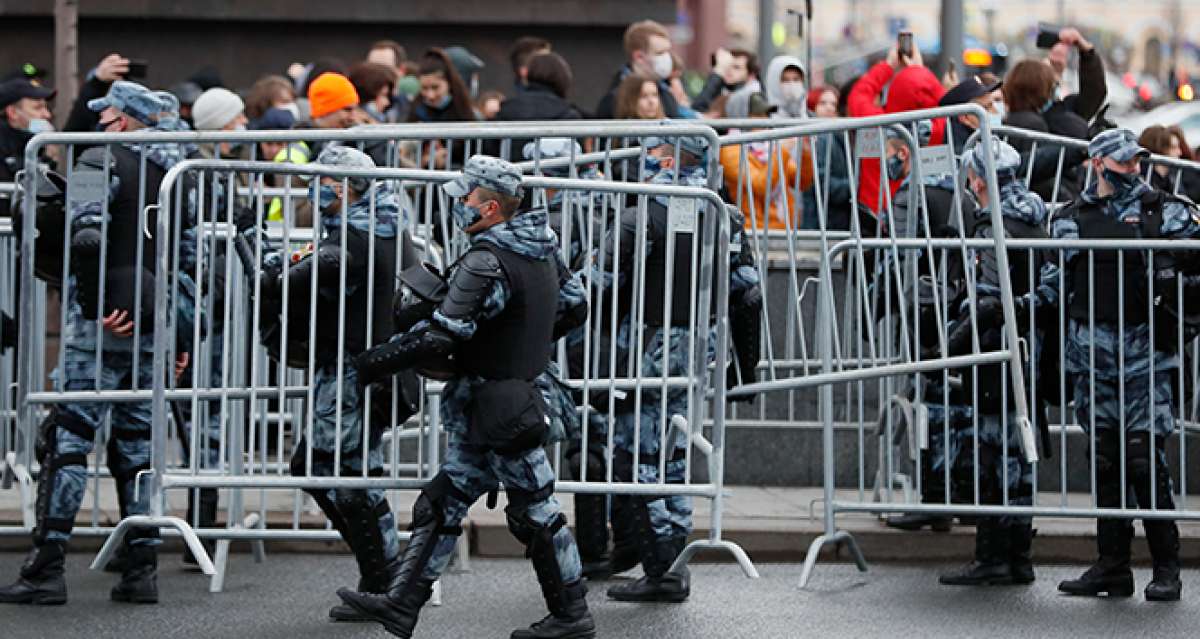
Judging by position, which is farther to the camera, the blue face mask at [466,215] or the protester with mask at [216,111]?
A: the protester with mask at [216,111]

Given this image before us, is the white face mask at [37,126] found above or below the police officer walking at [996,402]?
above

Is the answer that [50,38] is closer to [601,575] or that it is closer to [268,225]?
[268,225]

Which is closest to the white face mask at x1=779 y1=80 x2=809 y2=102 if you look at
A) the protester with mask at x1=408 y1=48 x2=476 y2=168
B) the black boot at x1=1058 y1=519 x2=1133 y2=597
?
the protester with mask at x1=408 y1=48 x2=476 y2=168

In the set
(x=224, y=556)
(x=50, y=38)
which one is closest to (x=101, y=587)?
(x=224, y=556)

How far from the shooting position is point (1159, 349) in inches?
386

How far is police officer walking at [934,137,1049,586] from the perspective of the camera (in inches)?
391

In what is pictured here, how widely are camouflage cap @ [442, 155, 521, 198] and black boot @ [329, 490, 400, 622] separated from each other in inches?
51.4

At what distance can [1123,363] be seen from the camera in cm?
978

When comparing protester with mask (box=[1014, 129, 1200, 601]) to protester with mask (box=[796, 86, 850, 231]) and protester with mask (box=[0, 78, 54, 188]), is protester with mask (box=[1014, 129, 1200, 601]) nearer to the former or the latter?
protester with mask (box=[796, 86, 850, 231])

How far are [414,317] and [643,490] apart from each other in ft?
4.28

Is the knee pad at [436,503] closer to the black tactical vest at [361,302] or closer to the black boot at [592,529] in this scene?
the black tactical vest at [361,302]

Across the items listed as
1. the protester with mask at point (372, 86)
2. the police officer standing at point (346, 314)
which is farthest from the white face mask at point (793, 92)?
the police officer standing at point (346, 314)

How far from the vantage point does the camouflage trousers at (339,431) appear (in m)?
8.68

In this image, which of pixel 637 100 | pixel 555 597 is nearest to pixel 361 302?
pixel 555 597
